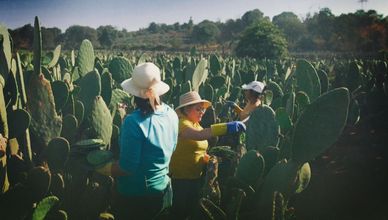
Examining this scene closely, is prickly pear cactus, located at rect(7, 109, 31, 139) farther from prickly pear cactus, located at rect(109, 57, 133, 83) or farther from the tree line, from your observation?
the tree line

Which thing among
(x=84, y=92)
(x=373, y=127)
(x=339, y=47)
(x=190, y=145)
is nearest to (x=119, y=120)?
(x=84, y=92)

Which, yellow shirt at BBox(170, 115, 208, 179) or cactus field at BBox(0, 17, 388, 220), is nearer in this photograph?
cactus field at BBox(0, 17, 388, 220)

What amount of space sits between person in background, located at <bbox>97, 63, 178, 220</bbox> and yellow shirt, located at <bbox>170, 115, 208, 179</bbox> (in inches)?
17.0

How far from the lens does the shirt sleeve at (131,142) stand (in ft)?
6.40

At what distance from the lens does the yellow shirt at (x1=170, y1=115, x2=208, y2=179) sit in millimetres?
2643

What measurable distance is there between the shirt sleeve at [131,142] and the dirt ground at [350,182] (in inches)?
78.2

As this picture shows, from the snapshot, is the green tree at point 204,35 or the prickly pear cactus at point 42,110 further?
the green tree at point 204,35

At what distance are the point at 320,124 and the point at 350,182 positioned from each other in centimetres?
243

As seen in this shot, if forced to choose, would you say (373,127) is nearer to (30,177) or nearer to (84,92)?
A: (84,92)

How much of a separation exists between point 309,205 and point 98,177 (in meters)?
2.11

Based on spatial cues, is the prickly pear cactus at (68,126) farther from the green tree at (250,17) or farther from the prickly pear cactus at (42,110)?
the green tree at (250,17)

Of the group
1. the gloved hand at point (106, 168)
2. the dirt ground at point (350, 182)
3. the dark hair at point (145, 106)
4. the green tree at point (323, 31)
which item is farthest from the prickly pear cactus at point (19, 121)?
the green tree at point (323, 31)

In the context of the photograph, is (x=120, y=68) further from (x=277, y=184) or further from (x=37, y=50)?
(x=277, y=184)

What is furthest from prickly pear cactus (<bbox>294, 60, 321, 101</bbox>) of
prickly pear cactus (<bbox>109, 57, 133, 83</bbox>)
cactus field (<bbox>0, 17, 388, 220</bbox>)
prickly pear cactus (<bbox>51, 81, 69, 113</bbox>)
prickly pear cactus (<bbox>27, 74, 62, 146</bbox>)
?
prickly pear cactus (<bbox>27, 74, 62, 146</bbox>)
